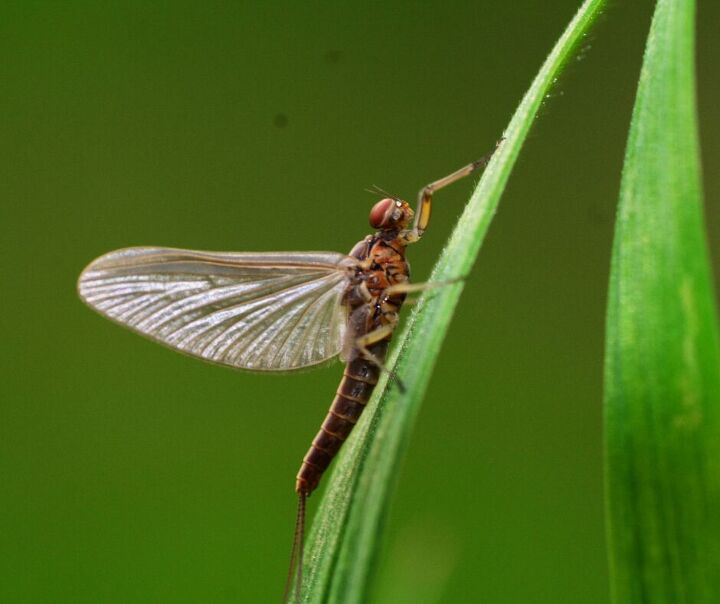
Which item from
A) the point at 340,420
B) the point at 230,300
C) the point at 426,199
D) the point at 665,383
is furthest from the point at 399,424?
the point at 426,199

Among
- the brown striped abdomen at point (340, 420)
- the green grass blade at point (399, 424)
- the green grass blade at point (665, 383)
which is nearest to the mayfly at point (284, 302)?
the brown striped abdomen at point (340, 420)

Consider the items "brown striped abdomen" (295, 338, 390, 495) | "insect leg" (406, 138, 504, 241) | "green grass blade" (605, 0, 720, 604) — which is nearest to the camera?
"green grass blade" (605, 0, 720, 604)

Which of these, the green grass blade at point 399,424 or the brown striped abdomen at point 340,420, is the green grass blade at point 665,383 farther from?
the brown striped abdomen at point 340,420

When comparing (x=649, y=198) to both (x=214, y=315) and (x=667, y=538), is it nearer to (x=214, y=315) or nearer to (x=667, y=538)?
(x=667, y=538)

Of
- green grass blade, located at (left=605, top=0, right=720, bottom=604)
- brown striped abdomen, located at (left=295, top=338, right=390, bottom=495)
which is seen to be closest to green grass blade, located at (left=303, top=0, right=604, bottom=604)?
green grass blade, located at (left=605, top=0, right=720, bottom=604)

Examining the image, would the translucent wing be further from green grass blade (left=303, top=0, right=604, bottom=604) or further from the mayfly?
green grass blade (left=303, top=0, right=604, bottom=604)

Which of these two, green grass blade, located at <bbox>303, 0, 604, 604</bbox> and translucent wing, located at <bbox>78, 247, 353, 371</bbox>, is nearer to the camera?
green grass blade, located at <bbox>303, 0, 604, 604</bbox>
